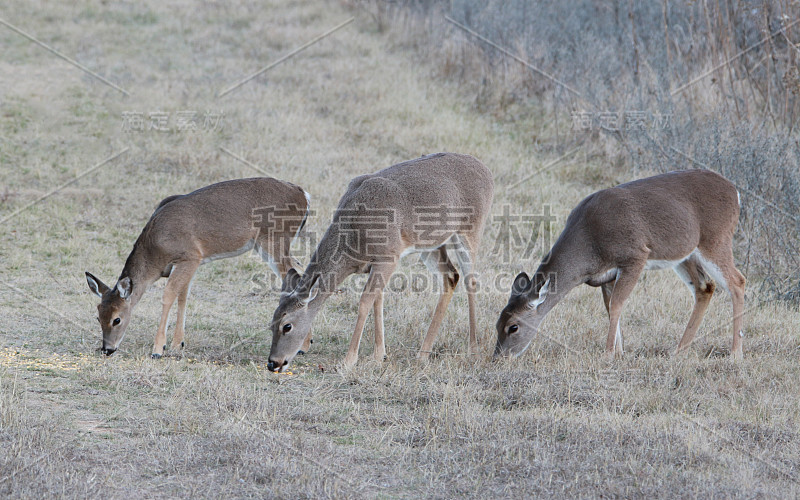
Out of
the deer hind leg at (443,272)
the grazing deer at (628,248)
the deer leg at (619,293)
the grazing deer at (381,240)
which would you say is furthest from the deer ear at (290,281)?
the deer leg at (619,293)

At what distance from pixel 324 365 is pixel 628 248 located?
10.2ft

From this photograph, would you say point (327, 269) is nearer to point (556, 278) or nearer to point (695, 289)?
point (556, 278)

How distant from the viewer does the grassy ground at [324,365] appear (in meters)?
5.41

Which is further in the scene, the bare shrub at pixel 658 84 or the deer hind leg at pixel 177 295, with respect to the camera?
the bare shrub at pixel 658 84

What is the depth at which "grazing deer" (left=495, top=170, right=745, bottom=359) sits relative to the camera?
316 inches

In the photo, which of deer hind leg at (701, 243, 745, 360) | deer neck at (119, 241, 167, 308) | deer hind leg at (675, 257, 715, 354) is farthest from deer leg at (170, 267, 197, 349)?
deer hind leg at (701, 243, 745, 360)

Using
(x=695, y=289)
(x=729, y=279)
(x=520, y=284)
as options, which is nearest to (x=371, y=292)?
(x=520, y=284)

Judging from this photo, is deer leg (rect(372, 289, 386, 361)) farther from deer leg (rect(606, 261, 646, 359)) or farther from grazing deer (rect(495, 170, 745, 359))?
deer leg (rect(606, 261, 646, 359))

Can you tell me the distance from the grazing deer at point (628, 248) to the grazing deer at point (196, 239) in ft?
7.53

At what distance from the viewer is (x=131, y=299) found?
8617 millimetres

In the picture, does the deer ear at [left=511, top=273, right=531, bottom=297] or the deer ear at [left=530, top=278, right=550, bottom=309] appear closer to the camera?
the deer ear at [left=530, top=278, right=550, bottom=309]

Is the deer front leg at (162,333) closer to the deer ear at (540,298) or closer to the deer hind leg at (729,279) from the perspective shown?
the deer ear at (540,298)

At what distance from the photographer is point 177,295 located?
8.80m

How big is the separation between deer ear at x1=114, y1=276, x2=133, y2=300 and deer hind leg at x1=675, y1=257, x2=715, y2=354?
18.4 ft
